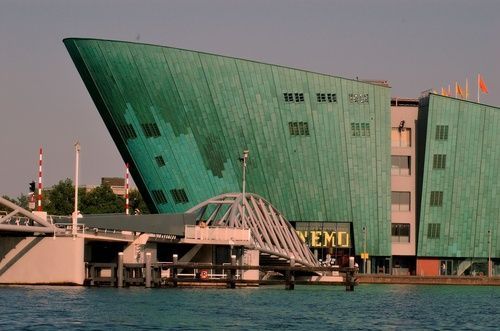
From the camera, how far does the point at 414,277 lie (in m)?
136

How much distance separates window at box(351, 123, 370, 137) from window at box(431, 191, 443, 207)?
29.9ft

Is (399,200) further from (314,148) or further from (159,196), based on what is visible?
(159,196)

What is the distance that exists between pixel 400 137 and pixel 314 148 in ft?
36.6

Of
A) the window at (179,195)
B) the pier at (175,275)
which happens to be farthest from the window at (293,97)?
the pier at (175,275)

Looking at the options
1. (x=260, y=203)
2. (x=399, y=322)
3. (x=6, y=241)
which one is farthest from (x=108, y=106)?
(x=399, y=322)

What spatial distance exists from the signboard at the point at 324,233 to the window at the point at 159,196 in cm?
1287

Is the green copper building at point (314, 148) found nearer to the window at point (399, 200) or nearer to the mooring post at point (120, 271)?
the window at point (399, 200)

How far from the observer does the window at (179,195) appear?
14107 cm

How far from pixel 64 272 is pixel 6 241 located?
4146mm

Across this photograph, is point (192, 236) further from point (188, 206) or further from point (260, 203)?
point (188, 206)

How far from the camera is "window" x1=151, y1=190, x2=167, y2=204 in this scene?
468 ft

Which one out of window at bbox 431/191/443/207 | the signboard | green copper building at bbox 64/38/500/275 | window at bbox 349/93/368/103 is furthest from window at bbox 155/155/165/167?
window at bbox 431/191/443/207

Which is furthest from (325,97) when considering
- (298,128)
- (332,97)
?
(298,128)

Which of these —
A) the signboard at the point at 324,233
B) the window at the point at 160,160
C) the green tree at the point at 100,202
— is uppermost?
the window at the point at 160,160
